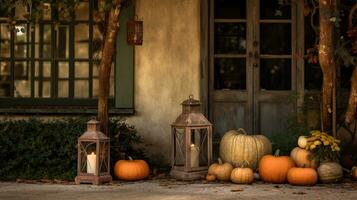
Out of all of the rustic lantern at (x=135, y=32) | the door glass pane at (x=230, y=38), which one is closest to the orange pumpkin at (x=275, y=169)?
the door glass pane at (x=230, y=38)

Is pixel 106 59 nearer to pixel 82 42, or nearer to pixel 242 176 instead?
pixel 82 42

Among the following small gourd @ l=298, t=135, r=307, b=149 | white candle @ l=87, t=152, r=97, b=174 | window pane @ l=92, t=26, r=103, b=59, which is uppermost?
window pane @ l=92, t=26, r=103, b=59

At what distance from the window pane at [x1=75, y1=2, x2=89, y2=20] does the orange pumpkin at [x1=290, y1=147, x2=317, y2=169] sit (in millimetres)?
3849

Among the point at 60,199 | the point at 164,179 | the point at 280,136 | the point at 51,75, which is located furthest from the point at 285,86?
the point at 60,199

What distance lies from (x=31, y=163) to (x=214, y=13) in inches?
140

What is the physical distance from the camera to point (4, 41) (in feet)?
Result: 34.4

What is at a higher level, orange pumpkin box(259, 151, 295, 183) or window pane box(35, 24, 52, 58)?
window pane box(35, 24, 52, 58)

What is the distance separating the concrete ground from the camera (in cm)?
764

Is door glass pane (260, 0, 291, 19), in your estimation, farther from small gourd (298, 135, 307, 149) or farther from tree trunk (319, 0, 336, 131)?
small gourd (298, 135, 307, 149)

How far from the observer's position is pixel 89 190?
818 cm

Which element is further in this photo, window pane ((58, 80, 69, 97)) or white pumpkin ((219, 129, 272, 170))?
window pane ((58, 80, 69, 97))

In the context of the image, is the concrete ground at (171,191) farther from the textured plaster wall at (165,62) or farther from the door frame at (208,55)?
the door frame at (208,55)

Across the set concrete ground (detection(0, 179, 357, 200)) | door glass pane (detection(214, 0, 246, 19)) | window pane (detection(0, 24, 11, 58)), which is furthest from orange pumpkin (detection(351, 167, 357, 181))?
window pane (detection(0, 24, 11, 58))

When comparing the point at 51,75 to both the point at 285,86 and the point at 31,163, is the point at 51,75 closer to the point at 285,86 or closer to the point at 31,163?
the point at 31,163
